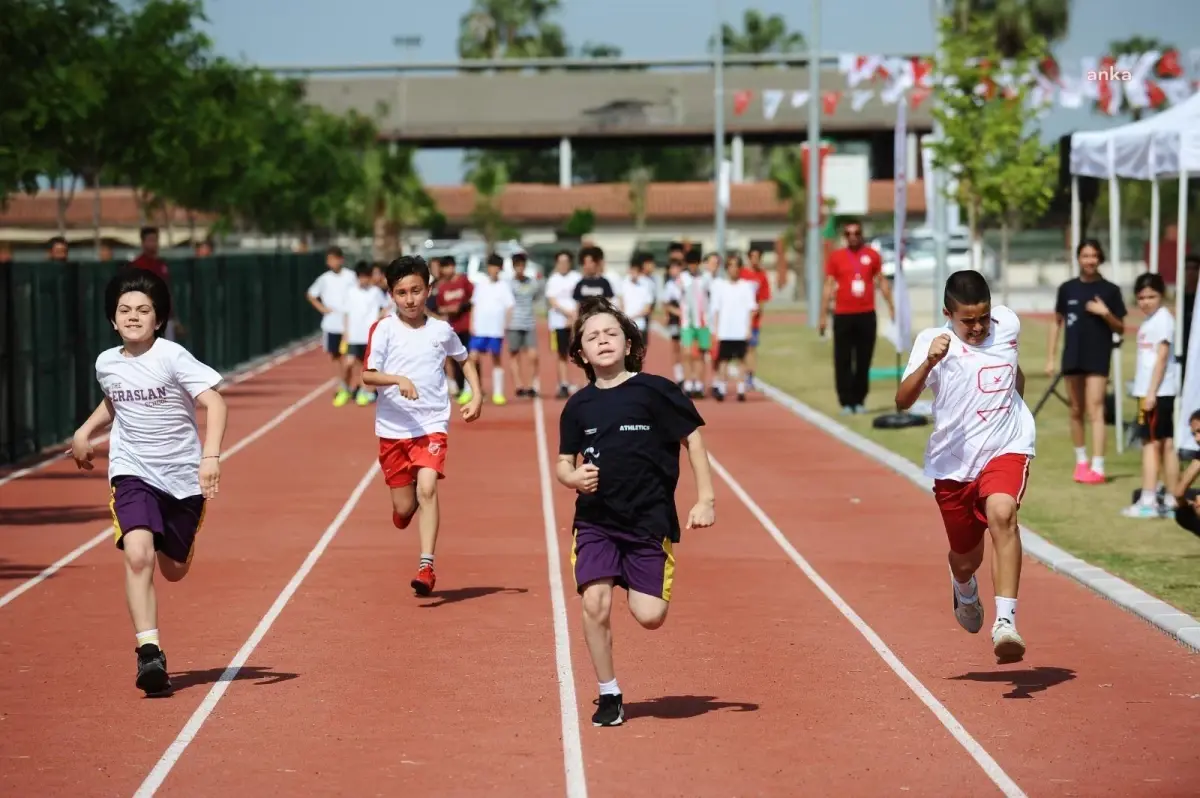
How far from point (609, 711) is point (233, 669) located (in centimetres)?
216

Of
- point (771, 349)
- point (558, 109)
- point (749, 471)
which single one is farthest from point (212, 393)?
point (558, 109)

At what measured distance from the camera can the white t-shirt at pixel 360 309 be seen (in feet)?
80.8

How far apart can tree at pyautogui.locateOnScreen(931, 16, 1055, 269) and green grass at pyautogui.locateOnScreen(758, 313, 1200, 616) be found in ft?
10.6

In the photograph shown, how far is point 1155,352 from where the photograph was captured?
47.0 feet

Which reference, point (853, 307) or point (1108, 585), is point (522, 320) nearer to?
point (853, 307)

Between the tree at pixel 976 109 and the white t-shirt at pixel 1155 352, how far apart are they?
13421 millimetres

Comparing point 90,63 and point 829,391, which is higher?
point 90,63

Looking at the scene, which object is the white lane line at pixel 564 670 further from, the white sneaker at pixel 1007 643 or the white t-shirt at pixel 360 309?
the white t-shirt at pixel 360 309

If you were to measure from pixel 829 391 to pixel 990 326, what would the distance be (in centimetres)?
1849

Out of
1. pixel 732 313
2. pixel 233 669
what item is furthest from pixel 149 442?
pixel 732 313

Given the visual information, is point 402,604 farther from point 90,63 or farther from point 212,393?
point 90,63

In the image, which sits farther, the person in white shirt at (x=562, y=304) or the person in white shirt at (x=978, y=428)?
the person in white shirt at (x=562, y=304)

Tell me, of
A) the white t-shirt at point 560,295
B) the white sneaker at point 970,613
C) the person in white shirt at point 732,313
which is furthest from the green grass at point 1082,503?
the white t-shirt at point 560,295

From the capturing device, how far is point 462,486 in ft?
55.6
